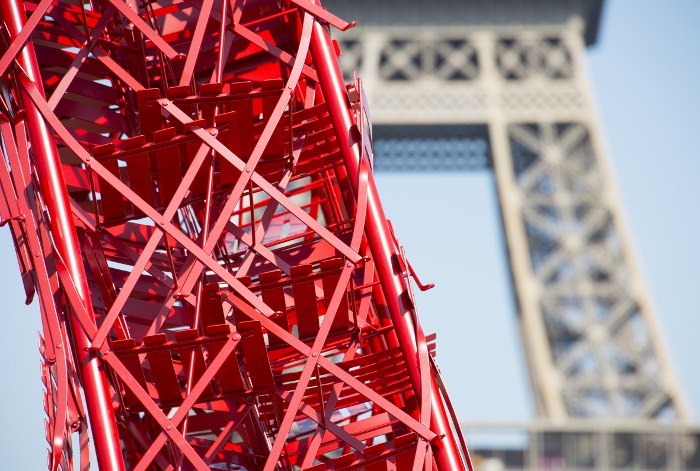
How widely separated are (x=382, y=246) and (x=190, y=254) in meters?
1.69

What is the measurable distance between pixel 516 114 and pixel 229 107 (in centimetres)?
3339

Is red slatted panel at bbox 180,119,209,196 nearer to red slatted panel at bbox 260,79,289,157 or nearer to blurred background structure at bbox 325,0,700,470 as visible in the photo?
red slatted panel at bbox 260,79,289,157

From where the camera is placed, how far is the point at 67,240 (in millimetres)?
9508

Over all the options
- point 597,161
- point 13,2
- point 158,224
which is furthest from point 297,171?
point 597,161

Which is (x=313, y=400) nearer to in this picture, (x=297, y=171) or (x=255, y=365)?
(x=255, y=365)

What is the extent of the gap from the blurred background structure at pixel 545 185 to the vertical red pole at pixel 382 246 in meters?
22.2

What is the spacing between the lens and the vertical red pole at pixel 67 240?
8.86 m

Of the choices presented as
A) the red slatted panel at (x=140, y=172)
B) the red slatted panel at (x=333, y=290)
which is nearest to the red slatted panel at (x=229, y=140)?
the red slatted panel at (x=140, y=172)

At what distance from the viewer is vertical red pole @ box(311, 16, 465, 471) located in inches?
393

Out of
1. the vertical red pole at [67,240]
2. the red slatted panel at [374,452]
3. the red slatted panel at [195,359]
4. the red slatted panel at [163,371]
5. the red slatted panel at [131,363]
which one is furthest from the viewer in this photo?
the red slatted panel at [374,452]

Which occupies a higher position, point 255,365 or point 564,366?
point 255,365

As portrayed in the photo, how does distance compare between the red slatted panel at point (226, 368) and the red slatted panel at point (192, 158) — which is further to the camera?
the red slatted panel at point (192, 158)

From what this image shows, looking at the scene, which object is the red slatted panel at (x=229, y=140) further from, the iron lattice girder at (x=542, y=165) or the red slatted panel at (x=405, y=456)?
the iron lattice girder at (x=542, y=165)

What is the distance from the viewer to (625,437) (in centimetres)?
3312
